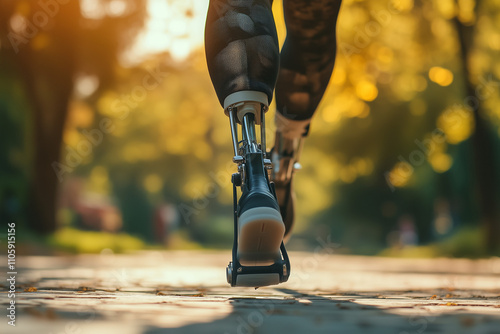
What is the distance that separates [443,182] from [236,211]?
73.1 feet

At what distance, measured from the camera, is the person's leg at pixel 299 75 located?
3.47 meters

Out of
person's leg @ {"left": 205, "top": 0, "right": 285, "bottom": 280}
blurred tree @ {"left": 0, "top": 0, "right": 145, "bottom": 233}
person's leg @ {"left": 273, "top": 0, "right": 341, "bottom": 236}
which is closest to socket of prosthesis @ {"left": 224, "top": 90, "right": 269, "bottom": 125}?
person's leg @ {"left": 205, "top": 0, "right": 285, "bottom": 280}

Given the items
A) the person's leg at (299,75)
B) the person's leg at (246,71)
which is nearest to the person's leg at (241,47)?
the person's leg at (246,71)

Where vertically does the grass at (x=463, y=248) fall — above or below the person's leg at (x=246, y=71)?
above

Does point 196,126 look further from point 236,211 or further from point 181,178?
point 236,211

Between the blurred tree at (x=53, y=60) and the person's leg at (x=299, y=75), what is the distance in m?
12.5

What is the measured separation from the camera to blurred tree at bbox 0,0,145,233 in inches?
630

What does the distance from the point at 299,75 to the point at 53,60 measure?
13.5 metres

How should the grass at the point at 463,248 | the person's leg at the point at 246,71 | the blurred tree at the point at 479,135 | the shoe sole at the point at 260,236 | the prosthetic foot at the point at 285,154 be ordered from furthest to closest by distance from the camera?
the grass at the point at 463,248 < the blurred tree at the point at 479,135 < the prosthetic foot at the point at 285,154 < the person's leg at the point at 246,71 < the shoe sole at the point at 260,236

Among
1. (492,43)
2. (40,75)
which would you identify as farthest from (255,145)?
(40,75)

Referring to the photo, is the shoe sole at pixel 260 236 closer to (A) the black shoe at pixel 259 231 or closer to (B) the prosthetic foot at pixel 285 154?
(A) the black shoe at pixel 259 231

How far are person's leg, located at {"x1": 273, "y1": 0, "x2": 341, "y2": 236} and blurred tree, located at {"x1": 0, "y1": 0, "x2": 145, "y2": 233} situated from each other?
12.5m

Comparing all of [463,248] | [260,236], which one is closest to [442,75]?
[463,248]

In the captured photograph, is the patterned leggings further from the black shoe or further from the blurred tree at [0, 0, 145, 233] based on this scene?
the blurred tree at [0, 0, 145, 233]
